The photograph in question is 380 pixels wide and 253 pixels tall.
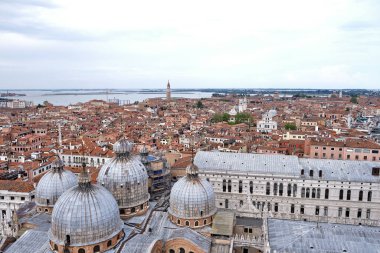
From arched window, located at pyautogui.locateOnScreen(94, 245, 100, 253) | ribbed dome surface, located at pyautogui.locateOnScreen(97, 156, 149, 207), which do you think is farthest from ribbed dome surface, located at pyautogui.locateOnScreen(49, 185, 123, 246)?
ribbed dome surface, located at pyautogui.locateOnScreen(97, 156, 149, 207)

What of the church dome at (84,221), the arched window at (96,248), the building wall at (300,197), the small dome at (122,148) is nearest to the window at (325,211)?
the building wall at (300,197)

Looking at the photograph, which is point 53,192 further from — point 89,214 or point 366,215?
point 366,215

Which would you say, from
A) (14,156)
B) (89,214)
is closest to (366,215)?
(89,214)

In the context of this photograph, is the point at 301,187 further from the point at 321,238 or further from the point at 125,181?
the point at 125,181

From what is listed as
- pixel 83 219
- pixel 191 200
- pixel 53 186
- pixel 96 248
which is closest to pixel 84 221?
pixel 83 219

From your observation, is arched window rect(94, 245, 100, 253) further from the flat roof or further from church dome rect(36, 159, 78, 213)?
the flat roof

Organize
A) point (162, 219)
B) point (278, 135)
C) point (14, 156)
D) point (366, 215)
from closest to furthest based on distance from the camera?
point (162, 219) → point (366, 215) → point (14, 156) → point (278, 135)
